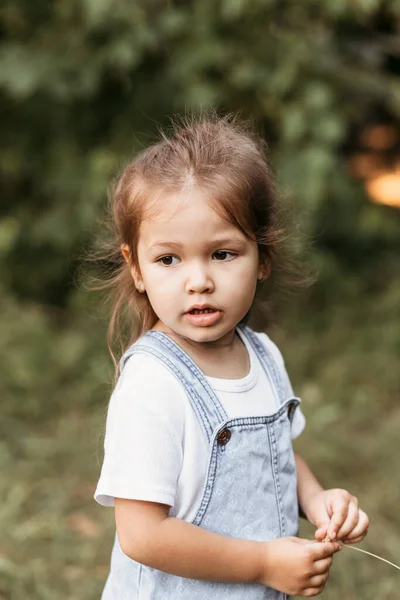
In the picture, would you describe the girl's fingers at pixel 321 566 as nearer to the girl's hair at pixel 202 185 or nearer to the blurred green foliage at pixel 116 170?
the girl's hair at pixel 202 185

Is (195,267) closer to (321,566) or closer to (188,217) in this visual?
(188,217)

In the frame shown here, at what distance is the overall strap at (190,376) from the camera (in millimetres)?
1483

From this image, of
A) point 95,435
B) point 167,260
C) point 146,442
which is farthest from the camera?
point 95,435

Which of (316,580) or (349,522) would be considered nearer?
(316,580)

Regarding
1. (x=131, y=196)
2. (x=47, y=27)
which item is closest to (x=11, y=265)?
(x=47, y=27)

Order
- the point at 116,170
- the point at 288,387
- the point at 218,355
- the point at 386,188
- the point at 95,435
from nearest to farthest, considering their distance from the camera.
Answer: the point at 218,355 → the point at 288,387 → the point at 116,170 → the point at 95,435 → the point at 386,188

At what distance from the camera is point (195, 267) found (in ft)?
4.89

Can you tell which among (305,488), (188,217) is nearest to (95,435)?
(305,488)

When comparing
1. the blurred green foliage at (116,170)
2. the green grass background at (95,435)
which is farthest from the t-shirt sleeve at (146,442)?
the blurred green foliage at (116,170)

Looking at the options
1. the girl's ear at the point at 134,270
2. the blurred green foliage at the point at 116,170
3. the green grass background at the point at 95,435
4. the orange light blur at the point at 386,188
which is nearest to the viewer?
the girl's ear at the point at 134,270

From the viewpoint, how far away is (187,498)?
1475 millimetres

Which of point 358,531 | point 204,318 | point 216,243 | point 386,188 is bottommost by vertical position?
point 358,531

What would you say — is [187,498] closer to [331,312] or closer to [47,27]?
[47,27]

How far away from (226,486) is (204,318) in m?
0.29
